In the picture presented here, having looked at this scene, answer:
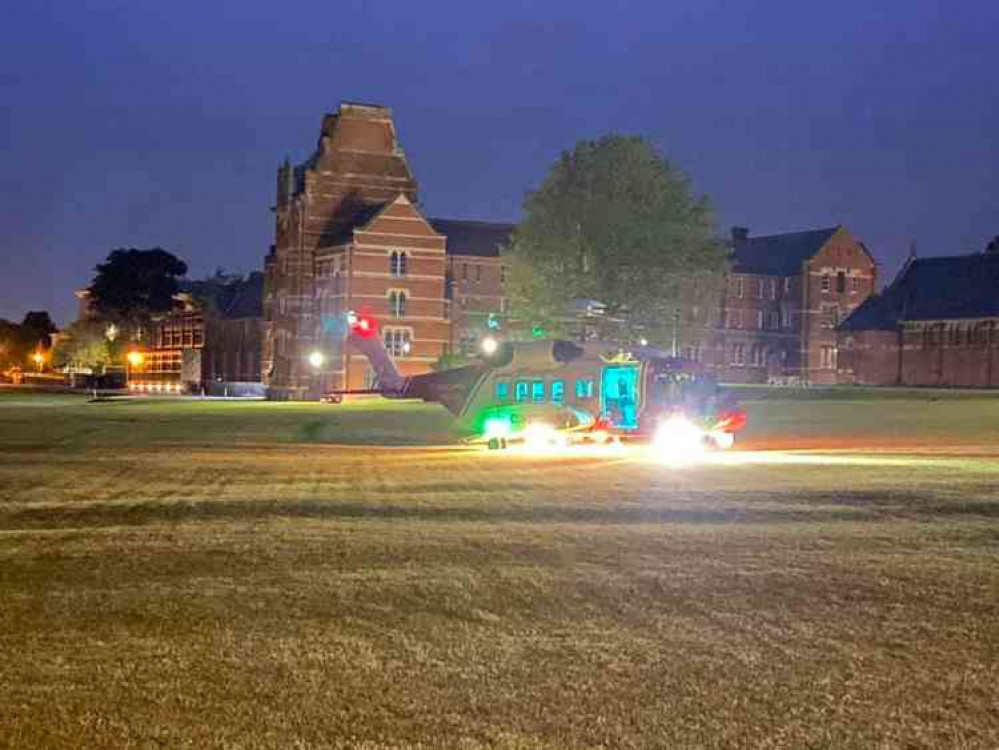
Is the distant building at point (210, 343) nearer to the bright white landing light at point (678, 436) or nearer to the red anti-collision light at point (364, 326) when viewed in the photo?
the red anti-collision light at point (364, 326)

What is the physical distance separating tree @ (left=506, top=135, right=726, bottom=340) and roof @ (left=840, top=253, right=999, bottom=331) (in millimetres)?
45885

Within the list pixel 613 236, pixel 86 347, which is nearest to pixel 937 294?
pixel 613 236

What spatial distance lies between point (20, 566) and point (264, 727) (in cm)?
682

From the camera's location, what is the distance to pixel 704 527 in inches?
679

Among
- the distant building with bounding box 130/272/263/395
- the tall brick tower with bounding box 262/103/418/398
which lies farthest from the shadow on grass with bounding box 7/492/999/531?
the distant building with bounding box 130/272/263/395

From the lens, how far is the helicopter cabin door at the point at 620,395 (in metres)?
36.7

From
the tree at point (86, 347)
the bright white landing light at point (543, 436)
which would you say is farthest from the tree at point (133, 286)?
the bright white landing light at point (543, 436)

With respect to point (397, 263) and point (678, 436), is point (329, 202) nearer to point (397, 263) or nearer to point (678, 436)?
point (397, 263)

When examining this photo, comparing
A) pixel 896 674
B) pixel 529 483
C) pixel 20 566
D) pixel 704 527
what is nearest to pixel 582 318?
pixel 529 483

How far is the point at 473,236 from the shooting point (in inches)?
4454

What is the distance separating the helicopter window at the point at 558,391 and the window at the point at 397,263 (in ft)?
186

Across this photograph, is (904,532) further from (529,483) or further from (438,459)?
(438,459)

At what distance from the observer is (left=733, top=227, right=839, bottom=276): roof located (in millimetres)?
135375

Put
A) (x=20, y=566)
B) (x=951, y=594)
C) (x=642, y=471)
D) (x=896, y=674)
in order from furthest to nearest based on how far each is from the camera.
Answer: (x=642, y=471) < (x=20, y=566) < (x=951, y=594) < (x=896, y=674)
